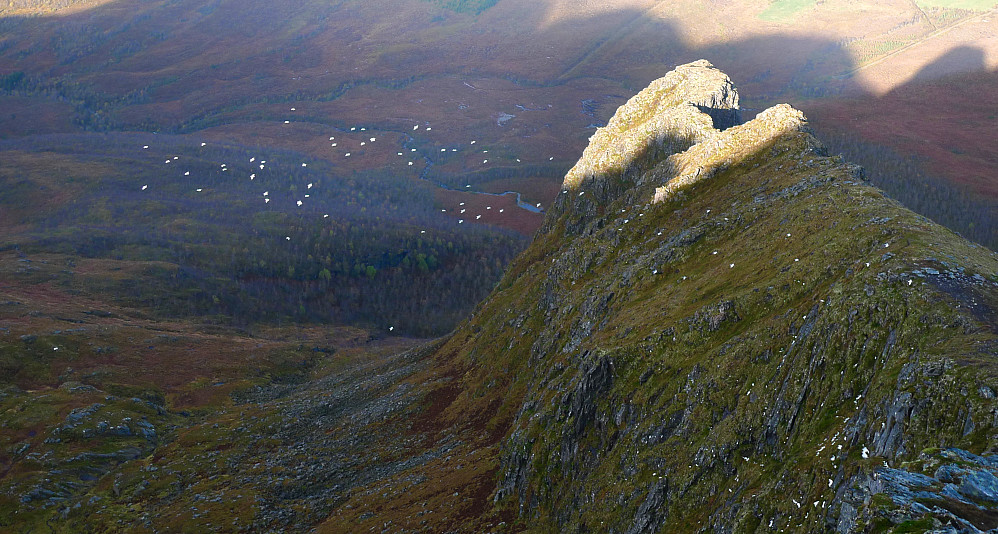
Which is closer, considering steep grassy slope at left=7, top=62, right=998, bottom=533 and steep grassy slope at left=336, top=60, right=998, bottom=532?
steep grassy slope at left=336, top=60, right=998, bottom=532

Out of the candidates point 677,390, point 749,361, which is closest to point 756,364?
point 749,361

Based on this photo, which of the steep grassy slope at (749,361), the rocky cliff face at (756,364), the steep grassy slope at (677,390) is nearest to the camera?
the rocky cliff face at (756,364)

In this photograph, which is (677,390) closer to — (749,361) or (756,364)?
(749,361)

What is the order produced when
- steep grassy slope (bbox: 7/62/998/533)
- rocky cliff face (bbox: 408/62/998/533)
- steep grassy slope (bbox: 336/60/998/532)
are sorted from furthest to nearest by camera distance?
steep grassy slope (bbox: 7/62/998/533) → steep grassy slope (bbox: 336/60/998/532) → rocky cliff face (bbox: 408/62/998/533)

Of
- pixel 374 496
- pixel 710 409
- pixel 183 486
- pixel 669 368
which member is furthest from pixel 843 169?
pixel 183 486

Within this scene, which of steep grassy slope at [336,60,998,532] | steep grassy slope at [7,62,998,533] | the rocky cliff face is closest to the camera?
the rocky cliff face

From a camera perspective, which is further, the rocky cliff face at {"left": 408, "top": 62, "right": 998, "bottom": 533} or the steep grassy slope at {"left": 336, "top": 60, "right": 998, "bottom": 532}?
the steep grassy slope at {"left": 336, "top": 60, "right": 998, "bottom": 532}
